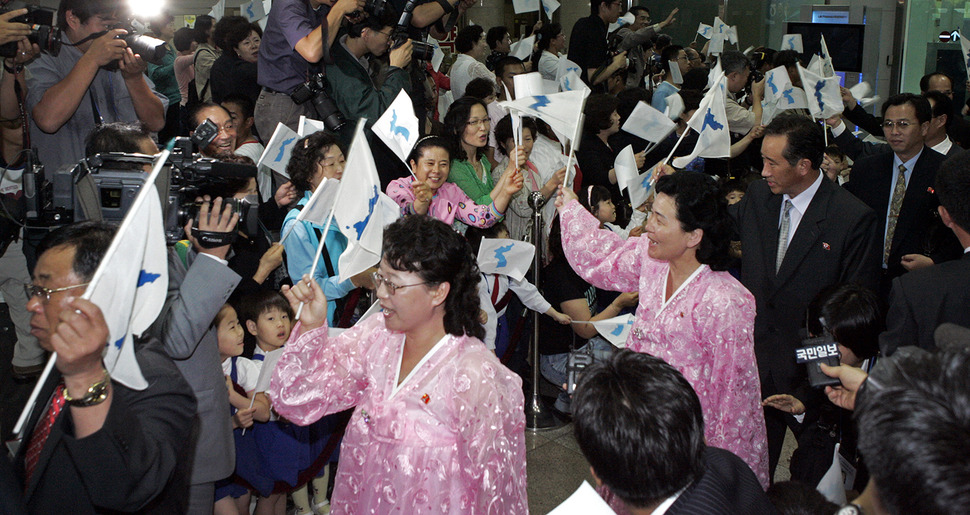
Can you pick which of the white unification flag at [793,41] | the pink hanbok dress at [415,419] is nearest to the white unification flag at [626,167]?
the pink hanbok dress at [415,419]

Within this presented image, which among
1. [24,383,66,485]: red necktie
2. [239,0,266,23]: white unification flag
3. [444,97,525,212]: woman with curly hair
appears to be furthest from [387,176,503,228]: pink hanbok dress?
[239,0,266,23]: white unification flag

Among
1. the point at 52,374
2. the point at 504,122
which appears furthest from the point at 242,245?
the point at 504,122

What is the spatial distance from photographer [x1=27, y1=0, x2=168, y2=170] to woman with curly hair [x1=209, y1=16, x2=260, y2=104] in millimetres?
1406

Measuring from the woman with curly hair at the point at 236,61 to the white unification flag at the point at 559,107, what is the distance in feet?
→ 7.21

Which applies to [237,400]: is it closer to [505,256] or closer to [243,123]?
[505,256]

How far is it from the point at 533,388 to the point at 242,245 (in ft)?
7.16

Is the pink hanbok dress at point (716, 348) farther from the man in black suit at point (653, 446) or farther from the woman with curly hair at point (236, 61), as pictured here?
the woman with curly hair at point (236, 61)

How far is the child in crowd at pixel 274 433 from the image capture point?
11.2 feet

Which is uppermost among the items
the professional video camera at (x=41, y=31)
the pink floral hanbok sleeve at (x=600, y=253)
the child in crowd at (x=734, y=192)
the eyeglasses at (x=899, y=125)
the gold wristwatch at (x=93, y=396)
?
the professional video camera at (x=41, y=31)

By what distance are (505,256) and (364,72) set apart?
1.44 meters

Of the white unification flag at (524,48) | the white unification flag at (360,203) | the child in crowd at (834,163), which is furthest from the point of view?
the white unification flag at (524,48)

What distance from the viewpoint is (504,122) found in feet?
17.8

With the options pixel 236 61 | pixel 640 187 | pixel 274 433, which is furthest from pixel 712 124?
pixel 236 61

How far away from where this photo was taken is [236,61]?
5.39 m
